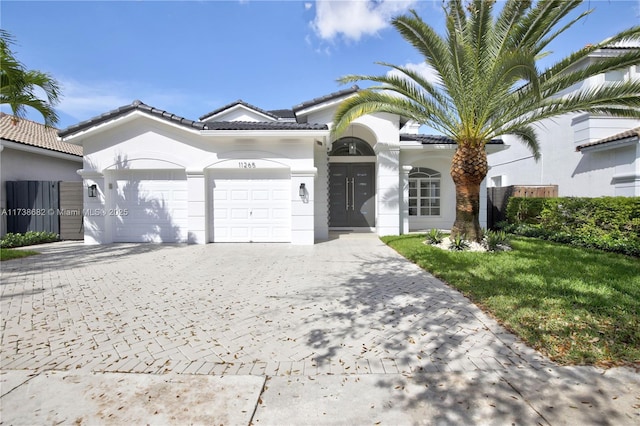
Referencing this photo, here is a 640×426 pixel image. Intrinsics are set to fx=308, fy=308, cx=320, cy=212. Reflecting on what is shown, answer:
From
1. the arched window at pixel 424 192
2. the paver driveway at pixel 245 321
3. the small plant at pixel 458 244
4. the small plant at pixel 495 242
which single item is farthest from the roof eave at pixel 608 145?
the paver driveway at pixel 245 321

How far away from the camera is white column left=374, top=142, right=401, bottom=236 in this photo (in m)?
12.2

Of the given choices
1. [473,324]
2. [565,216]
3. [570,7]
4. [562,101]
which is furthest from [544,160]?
[473,324]

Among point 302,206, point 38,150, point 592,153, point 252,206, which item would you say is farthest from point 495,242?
point 38,150

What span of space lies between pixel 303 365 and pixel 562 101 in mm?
9153

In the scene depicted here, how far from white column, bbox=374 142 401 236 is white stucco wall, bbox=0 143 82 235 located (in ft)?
45.5

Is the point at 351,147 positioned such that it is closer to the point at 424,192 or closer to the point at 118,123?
the point at 424,192

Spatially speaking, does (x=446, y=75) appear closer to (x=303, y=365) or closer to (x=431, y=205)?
(x=431, y=205)

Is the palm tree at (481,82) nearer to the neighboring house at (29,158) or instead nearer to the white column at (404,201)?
the white column at (404,201)

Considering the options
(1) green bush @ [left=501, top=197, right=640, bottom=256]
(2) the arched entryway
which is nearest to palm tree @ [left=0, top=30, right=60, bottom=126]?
(2) the arched entryway

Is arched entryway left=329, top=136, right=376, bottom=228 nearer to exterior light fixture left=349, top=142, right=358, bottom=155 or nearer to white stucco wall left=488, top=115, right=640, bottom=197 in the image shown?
exterior light fixture left=349, top=142, right=358, bottom=155

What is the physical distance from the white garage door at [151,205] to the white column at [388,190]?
24.2 feet

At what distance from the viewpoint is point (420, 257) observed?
8.07m

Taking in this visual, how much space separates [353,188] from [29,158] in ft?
44.3

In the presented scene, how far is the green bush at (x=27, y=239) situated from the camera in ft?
33.5
